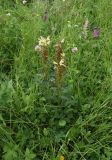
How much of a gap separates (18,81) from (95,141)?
705 millimetres

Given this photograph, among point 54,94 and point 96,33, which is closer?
point 54,94

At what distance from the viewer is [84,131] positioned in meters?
2.20

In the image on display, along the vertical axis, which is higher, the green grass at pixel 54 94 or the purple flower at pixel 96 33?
the purple flower at pixel 96 33

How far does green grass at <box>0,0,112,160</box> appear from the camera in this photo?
2141 mm

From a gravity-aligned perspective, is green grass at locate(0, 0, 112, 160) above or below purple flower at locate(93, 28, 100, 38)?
below

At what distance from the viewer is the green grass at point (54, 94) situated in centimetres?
214

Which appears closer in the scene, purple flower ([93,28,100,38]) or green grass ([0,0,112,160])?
green grass ([0,0,112,160])

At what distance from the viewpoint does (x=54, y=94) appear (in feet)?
7.72

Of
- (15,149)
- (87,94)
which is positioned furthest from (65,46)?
(15,149)

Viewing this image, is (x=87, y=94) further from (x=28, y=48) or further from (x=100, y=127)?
(x=28, y=48)

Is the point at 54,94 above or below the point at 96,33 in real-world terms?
below

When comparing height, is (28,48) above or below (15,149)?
above

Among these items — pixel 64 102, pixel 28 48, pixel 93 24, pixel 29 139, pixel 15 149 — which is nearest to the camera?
pixel 15 149

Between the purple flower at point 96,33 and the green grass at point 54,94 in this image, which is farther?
the purple flower at point 96,33
